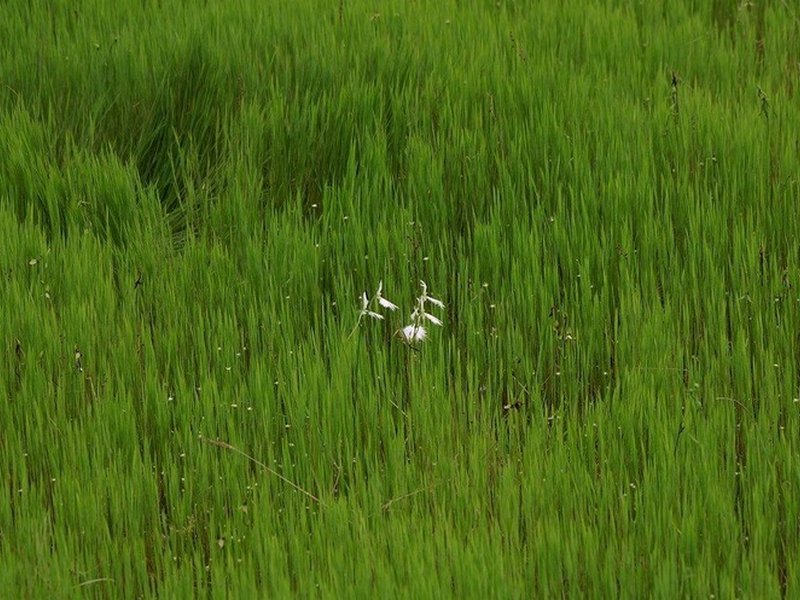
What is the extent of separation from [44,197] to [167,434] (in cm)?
116

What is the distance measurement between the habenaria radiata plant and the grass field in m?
0.05

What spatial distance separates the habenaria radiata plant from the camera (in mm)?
2752

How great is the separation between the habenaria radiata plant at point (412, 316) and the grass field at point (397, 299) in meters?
0.05

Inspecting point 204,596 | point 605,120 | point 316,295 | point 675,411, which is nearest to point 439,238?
point 316,295

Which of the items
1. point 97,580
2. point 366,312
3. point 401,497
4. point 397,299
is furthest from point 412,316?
point 97,580

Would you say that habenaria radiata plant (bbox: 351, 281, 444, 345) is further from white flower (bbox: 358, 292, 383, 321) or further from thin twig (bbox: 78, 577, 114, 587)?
thin twig (bbox: 78, 577, 114, 587)

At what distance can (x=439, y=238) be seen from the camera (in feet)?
10.9

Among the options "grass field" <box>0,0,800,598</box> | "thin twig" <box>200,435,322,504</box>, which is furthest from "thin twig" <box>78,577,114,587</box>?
"thin twig" <box>200,435,322,504</box>

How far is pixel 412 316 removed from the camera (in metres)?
2.79

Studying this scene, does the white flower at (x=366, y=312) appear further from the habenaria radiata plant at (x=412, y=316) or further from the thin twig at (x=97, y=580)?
the thin twig at (x=97, y=580)

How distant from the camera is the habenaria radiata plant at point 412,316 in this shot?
275 cm

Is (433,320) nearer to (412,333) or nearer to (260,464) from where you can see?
(412,333)

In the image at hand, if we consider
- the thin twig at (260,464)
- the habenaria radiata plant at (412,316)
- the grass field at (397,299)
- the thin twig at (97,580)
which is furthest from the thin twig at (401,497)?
the thin twig at (97,580)

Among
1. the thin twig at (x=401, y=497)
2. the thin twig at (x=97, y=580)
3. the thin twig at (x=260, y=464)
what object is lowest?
the thin twig at (x=97, y=580)
